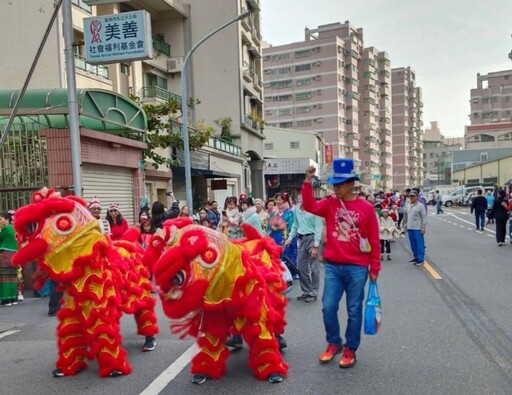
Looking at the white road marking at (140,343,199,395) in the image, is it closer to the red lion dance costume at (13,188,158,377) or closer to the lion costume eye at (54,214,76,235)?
the red lion dance costume at (13,188,158,377)

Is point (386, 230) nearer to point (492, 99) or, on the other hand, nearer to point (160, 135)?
point (160, 135)

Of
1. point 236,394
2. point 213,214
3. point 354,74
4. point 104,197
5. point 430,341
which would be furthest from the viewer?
point 354,74

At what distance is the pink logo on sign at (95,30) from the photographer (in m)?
10.4

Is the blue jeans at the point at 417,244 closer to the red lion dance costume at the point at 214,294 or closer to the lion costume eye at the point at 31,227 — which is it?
the red lion dance costume at the point at 214,294

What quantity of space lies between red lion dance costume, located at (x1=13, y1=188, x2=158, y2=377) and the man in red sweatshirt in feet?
6.72

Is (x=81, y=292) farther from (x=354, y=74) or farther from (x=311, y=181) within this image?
(x=354, y=74)

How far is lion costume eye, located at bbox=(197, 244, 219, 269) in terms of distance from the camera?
4.06m

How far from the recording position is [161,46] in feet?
89.9

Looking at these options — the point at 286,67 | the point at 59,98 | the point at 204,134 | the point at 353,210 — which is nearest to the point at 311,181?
the point at 353,210

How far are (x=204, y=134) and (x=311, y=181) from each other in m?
14.9

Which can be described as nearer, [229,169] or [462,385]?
[462,385]

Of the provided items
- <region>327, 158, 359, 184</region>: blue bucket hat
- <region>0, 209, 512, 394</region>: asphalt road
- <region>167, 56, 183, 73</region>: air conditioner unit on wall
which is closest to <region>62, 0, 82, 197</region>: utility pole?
<region>0, 209, 512, 394</region>: asphalt road

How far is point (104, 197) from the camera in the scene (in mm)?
13039

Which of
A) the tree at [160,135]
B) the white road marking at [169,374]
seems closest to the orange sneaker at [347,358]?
the white road marking at [169,374]
